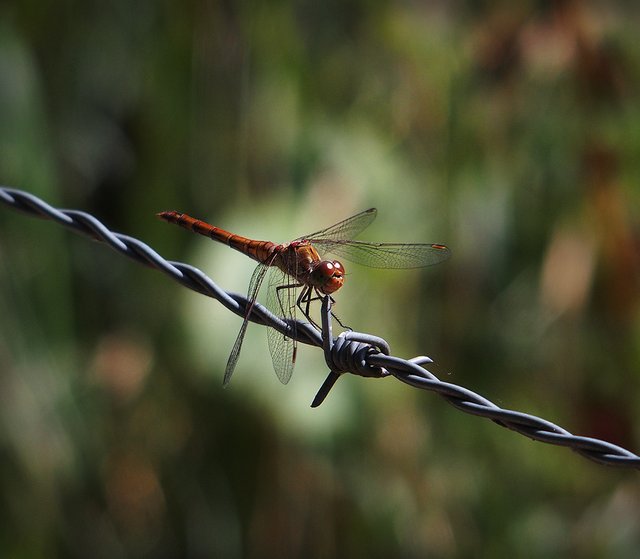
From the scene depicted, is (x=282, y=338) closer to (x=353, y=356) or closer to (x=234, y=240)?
(x=353, y=356)

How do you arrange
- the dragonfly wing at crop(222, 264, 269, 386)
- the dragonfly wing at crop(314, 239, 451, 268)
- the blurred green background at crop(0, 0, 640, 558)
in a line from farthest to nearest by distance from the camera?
the blurred green background at crop(0, 0, 640, 558) → the dragonfly wing at crop(314, 239, 451, 268) → the dragonfly wing at crop(222, 264, 269, 386)

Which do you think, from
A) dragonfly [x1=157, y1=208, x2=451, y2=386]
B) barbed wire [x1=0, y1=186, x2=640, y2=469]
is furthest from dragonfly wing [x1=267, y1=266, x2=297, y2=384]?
barbed wire [x1=0, y1=186, x2=640, y2=469]

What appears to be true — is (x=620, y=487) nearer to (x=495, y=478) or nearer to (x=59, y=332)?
(x=495, y=478)

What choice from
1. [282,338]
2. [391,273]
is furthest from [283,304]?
[391,273]

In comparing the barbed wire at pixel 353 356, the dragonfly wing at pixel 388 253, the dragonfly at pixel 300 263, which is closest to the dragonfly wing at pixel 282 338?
the dragonfly at pixel 300 263

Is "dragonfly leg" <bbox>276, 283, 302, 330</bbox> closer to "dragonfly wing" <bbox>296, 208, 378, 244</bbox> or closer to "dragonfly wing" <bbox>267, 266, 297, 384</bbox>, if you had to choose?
"dragonfly wing" <bbox>267, 266, 297, 384</bbox>

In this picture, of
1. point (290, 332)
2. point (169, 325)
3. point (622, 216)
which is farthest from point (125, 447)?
point (290, 332)

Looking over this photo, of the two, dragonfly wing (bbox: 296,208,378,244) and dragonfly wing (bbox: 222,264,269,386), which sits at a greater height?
dragonfly wing (bbox: 296,208,378,244)

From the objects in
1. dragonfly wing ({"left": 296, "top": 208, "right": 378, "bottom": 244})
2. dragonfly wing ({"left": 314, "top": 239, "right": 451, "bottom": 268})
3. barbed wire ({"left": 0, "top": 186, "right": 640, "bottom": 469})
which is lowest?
barbed wire ({"left": 0, "top": 186, "right": 640, "bottom": 469})
